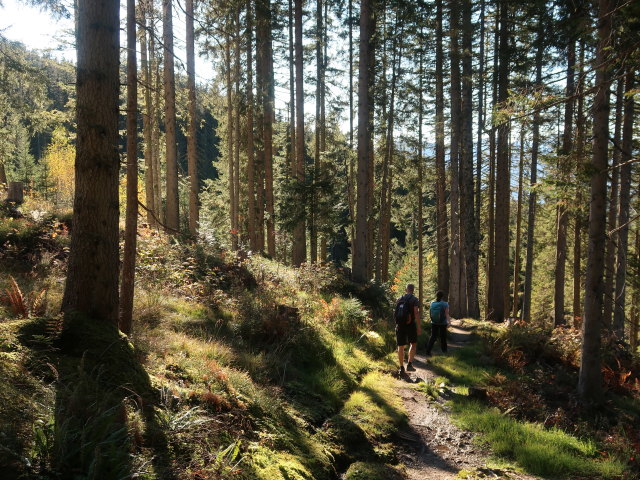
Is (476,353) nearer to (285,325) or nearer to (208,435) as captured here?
(285,325)

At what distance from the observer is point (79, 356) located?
3.78 meters

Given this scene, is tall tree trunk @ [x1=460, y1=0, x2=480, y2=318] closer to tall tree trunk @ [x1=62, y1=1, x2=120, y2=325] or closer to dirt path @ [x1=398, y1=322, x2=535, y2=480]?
dirt path @ [x1=398, y1=322, x2=535, y2=480]

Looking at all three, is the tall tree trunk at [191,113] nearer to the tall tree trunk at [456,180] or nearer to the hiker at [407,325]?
the hiker at [407,325]

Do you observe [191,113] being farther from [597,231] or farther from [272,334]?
[597,231]

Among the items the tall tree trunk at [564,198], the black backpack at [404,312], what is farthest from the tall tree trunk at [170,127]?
the tall tree trunk at [564,198]

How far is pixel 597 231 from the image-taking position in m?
7.45

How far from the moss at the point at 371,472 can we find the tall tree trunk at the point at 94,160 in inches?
130

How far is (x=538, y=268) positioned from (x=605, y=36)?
32.9 meters

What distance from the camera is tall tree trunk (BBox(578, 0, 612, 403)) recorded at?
23.7 ft

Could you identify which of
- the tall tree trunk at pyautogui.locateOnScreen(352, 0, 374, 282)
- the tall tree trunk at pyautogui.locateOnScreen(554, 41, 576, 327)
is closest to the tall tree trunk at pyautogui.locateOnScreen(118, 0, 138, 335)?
the tall tree trunk at pyautogui.locateOnScreen(554, 41, 576, 327)

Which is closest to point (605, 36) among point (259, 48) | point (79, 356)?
point (79, 356)

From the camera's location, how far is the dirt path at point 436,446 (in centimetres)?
483

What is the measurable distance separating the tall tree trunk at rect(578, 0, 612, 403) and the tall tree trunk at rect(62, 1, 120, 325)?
312 inches

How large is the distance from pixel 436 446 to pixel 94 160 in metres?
5.95
